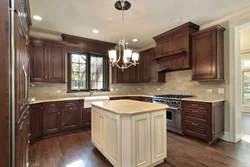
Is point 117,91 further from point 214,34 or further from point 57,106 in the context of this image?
point 214,34

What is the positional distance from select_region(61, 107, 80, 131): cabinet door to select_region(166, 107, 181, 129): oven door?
103 inches

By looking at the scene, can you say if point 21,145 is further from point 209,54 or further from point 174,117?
point 209,54

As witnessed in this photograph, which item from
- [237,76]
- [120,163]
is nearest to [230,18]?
[237,76]

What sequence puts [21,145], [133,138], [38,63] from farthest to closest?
[38,63]
[133,138]
[21,145]

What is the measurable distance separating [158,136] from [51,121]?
280 centimetres

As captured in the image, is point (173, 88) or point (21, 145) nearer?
point (21, 145)

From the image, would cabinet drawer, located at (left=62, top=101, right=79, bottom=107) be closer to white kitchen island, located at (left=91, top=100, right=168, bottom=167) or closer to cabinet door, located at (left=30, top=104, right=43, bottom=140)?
cabinet door, located at (left=30, top=104, right=43, bottom=140)

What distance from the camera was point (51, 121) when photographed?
11.4ft

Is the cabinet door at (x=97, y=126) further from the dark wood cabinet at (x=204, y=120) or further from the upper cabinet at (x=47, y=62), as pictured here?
the dark wood cabinet at (x=204, y=120)

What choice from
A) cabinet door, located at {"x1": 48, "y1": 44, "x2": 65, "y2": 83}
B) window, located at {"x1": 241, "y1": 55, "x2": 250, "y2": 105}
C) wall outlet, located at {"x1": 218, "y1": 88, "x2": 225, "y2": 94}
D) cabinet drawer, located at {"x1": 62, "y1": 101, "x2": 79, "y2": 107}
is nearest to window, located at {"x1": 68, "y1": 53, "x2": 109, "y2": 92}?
cabinet door, located at {"x1": 48, "y1": 44, "x2": 65, "y2": 83}

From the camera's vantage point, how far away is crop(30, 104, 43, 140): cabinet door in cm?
305

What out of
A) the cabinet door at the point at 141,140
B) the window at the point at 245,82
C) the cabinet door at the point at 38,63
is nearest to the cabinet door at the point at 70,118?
the cabinet door at the point at 38,63

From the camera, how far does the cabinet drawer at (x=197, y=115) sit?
296 cm

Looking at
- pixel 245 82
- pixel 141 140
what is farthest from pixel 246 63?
pixel 141 140
